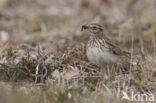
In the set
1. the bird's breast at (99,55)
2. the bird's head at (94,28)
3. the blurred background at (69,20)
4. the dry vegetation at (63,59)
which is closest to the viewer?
the dry vegetation at (63,59)

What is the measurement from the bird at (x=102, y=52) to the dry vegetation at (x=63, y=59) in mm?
278

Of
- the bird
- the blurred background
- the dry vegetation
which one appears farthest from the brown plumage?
the blurred background

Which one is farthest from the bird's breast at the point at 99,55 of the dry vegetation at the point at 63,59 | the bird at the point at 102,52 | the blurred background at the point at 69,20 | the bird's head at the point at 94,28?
the blurred background at the point at 69,20

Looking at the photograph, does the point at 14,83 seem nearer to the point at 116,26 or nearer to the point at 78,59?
the point at 78,59

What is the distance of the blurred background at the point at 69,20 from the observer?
10867mm

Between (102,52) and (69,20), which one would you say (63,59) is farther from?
(69,20)

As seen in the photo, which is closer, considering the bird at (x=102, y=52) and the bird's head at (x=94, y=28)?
the bird at (x=102, y=52)

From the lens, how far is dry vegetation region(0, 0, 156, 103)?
5.63 m

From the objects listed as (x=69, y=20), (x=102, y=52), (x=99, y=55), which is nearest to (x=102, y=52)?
(x=102, y=52)

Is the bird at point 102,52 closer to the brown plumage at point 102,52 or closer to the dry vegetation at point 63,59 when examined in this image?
the brown plumage at point 102,52

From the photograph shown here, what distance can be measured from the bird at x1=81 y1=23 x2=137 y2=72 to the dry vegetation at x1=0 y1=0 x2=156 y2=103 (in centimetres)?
28

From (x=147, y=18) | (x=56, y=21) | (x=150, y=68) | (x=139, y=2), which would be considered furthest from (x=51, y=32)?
(x=150, y=68)

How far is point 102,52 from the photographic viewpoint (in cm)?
679

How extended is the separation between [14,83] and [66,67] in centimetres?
124
